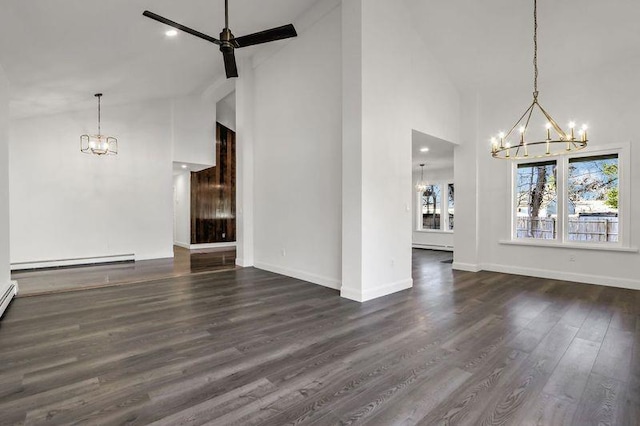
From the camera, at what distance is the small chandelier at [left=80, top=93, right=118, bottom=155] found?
21.8ft

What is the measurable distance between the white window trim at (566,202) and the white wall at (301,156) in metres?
3.64

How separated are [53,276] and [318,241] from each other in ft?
15.3

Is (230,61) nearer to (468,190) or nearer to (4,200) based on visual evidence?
(4,200)

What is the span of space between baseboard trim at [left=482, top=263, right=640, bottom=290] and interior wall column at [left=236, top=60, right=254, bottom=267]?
473cm

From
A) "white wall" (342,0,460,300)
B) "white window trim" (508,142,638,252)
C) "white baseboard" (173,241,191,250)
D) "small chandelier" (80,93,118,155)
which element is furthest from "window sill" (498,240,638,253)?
"white baseboard" (173,241,191,250)

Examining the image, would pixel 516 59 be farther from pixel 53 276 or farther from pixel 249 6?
pixel 53 276

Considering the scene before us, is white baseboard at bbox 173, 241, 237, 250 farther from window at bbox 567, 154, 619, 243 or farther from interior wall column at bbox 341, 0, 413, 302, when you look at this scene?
window at bbox 567, 154, 619, 243

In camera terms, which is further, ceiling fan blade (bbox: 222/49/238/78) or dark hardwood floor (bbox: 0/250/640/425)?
ceiling fan blade (bbox: 222/49/238/78)

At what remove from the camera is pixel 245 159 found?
654cm

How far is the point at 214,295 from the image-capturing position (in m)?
4.43

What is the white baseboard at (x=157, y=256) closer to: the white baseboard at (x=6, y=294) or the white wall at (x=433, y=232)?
the white baseboard at (x=6, y=294)

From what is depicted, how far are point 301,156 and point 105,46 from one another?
121 inches

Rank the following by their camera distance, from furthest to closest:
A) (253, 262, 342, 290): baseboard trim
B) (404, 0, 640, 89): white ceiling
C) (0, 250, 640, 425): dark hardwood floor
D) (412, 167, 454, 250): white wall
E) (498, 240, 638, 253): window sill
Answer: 1. (412, 167, 454, 250): white wall
2. (498, 240, 638, 253): window sill
3. (253, 262, 342, 290): baseboard trim
4. (404, 0, 640, 89): white ceiling
5. (0, 250, 640, 425): dark hardwood floor

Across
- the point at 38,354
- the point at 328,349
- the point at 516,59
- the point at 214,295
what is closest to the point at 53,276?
the point at 214,295
